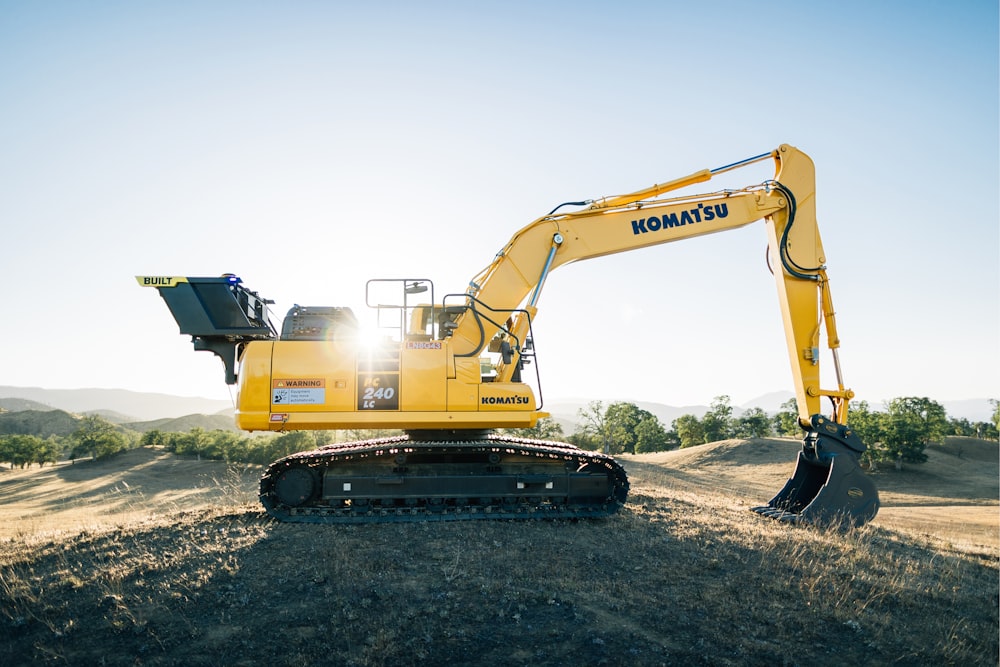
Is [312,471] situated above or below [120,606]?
above

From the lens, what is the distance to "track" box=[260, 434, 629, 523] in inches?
335

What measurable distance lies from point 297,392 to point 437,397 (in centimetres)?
206

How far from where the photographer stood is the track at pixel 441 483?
852 cm

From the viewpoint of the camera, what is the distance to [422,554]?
6969 millimetres

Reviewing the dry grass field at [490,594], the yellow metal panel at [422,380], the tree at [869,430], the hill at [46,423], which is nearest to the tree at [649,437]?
the tree at [869,430]

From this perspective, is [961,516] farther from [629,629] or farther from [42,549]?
[42,549]

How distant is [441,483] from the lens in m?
8.70

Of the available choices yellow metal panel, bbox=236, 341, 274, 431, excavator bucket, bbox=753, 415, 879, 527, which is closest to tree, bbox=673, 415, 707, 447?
excavator bucket, bbox=753, 415, 879, 527

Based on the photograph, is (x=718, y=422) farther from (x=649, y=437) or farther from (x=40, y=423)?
(x=40, y=423)

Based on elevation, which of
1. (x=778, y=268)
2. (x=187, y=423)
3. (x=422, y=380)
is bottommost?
(x=187, y=423)

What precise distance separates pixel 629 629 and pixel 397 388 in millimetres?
4633

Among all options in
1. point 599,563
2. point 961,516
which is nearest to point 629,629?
point 599,563

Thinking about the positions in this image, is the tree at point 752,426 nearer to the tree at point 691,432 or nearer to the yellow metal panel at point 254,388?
the tree at point 691,432

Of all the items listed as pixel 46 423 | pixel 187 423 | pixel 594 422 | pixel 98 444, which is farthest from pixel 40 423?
pixel 594 422
